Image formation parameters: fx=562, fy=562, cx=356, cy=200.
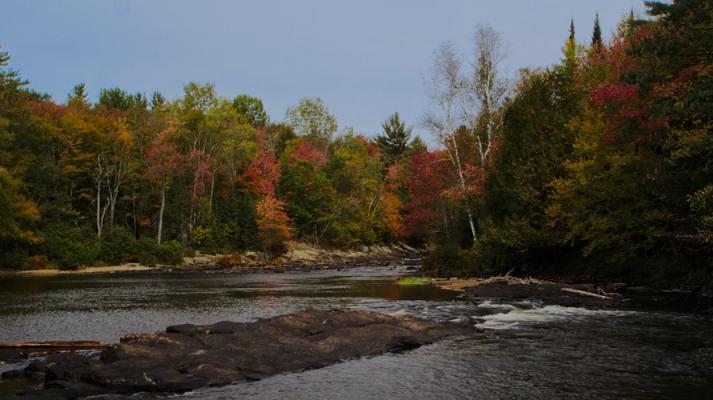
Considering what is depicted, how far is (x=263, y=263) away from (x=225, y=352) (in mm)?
54293

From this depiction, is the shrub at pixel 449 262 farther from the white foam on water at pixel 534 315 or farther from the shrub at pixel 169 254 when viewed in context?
the shrub at pixel 169 254

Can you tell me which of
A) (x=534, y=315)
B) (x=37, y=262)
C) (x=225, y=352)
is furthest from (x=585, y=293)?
(x=37, y=262)

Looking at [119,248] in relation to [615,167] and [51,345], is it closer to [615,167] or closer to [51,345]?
[51,345]

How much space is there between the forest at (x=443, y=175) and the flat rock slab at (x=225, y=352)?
37.6 feet

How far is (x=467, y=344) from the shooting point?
16062 millimetres

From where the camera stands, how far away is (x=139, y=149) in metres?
67.7

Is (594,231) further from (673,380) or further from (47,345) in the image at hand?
(47,345)

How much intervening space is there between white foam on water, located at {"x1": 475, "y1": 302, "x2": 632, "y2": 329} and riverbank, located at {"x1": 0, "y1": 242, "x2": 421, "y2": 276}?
3675 centimetres

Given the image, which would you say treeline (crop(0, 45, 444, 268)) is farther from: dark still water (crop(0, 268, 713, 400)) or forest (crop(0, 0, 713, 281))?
dark still water (crop(0, 268, 713, 400))

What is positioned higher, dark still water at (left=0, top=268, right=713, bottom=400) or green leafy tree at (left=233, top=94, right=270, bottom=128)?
green leafy tree at (left=233, top=94, right=270, bottom=128)

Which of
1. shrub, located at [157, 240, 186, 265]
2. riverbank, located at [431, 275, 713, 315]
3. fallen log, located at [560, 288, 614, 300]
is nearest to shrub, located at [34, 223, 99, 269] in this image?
shrub, located at [157, 240, 186, 265]

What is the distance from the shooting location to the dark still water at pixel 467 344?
444 inches

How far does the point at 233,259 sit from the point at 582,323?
50.3 meters

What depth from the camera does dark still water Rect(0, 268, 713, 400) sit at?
11273 millimetres
